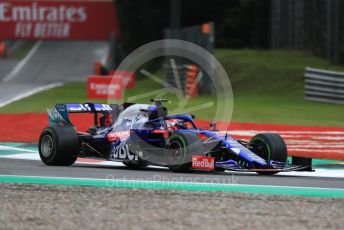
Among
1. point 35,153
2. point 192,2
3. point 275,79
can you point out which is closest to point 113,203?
point 35,153

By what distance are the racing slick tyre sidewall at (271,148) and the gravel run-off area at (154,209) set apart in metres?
2.05

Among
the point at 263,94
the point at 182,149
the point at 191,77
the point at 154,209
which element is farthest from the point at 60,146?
the point at 263,94

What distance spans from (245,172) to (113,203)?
363cm

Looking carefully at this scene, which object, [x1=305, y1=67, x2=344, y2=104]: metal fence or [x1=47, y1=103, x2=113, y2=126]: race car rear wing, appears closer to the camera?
[x1=47, y1=103, x2=113, y2=126]: race car rear wing

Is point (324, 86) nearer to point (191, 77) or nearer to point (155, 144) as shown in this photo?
point (191, 77)

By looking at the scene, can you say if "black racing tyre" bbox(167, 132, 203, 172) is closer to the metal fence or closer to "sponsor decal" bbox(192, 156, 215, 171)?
"sponsor decal" bbox(192, 156, 215, 171)

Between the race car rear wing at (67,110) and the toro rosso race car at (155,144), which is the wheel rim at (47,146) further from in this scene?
the race car rear wing at (67,110)

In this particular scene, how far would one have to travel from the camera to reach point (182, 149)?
41.1 ft

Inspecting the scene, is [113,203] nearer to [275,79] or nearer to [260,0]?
[275,79]

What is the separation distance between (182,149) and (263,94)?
23.2 m

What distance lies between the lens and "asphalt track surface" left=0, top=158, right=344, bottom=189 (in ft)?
39.5

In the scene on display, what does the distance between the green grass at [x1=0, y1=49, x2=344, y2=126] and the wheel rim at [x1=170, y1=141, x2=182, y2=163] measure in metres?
7.91

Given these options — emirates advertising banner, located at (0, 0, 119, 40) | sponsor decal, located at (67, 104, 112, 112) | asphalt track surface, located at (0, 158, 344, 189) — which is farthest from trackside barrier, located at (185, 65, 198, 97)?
asphalt track surface, located at (0, 158, 344, 189)

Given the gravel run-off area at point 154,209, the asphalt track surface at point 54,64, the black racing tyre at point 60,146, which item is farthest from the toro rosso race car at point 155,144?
the asphalt track surface at point 54,64
